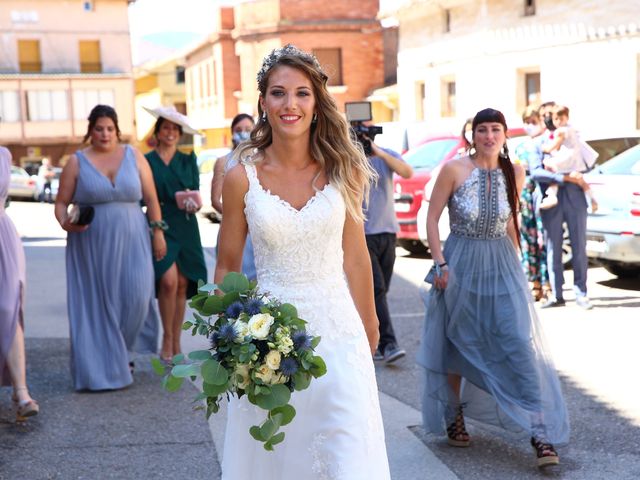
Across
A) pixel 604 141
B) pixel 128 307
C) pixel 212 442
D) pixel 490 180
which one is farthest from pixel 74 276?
pixel 604 141

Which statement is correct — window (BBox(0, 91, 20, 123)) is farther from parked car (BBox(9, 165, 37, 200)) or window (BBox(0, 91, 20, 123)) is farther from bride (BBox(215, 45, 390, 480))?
bride (BBox(215, 45, 390, 480))

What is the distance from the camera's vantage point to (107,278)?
761 centimetres

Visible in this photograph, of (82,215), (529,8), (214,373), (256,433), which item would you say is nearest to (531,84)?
(529,8)

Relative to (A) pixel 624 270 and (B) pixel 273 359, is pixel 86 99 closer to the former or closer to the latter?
(A) pixel 624 270

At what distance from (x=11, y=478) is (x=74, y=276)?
2.31m

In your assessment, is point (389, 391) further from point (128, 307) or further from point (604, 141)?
point (604, 141)

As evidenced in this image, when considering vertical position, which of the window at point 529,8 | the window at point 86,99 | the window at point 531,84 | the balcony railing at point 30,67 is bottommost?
the window at point 531,84

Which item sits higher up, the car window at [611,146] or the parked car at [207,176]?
the car window at [611,146]

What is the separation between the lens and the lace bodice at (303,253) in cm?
393

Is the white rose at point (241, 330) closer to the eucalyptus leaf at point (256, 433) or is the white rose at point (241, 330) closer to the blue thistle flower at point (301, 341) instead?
the blue thistle flower at point (301, 341)

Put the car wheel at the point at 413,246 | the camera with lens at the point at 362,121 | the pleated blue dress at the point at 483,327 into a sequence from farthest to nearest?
the car wheel at the point at 413,246 < the camera with lens at the point at 362,121 < the pleated blue dress at the point at 483,327

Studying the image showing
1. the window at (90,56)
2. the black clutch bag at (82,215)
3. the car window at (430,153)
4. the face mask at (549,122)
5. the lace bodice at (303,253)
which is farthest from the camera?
the window at (90,56)

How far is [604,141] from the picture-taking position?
13.4 meters

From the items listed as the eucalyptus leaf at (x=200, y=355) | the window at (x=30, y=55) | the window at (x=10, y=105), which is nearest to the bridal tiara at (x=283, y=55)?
the eucalyptus leaf at (x=200, y=355)
